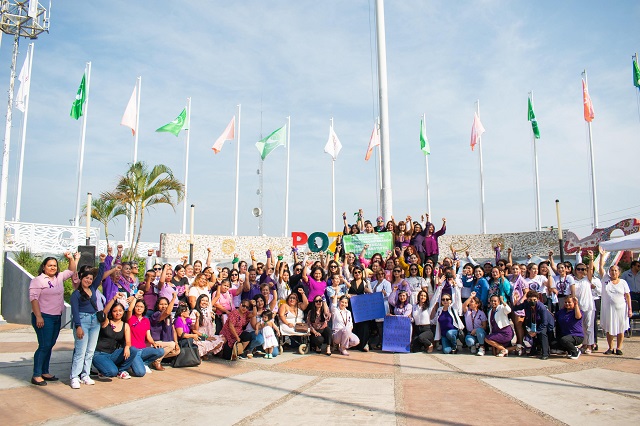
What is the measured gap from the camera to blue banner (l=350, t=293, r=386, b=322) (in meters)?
9.99

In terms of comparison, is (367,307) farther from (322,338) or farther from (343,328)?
(322,338)

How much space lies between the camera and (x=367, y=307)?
10.0m

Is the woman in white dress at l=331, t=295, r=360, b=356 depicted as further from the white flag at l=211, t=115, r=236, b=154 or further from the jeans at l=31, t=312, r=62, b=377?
the white flag at l=211, t=115, r=236, b=154

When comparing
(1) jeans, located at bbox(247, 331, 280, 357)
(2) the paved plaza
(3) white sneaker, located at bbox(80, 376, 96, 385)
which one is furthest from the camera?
(1) jeans, located at bbox(247, 331, 280, 357)

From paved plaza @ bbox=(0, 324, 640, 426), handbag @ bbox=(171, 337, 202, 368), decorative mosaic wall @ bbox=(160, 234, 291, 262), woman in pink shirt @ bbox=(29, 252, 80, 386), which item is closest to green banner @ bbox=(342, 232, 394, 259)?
paved plaza @ bbox=(0, 324, 640, 426)

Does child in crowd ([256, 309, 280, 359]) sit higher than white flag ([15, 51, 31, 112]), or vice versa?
white flag ([15, 51, 31, 112])

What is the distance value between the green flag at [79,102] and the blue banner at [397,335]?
21188 millimetres

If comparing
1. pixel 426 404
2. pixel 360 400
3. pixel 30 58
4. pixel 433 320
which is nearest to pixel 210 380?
pixel 360 400

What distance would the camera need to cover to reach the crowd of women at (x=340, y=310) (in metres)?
7.94

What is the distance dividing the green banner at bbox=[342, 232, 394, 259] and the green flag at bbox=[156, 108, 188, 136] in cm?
1539

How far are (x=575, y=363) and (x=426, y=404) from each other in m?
3.98

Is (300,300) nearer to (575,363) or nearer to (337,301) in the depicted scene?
(337,301)

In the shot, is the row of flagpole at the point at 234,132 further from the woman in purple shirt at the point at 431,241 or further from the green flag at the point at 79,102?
the woman in purple shirt at the point at 431,241

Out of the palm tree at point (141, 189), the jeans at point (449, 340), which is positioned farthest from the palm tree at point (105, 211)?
the jeans at point (449, 340)
